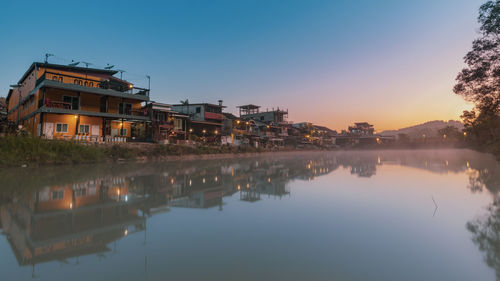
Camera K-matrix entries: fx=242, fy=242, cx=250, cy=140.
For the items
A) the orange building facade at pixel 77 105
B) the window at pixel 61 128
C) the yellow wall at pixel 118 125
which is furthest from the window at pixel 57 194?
the yellow wall at pixel 118 125

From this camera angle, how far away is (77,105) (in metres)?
24.4

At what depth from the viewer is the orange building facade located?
73.4 ft

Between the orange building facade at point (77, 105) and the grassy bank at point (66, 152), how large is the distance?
2.57 m

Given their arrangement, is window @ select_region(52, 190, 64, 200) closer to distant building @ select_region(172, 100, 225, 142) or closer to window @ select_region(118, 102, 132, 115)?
window @ select_region(118, 102, 132, 115)

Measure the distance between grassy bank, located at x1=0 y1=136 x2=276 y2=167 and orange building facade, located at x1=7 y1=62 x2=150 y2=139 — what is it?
101 inches

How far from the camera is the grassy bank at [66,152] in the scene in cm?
1631

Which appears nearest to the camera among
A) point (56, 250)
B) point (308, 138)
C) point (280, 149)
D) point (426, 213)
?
point (56, 250)

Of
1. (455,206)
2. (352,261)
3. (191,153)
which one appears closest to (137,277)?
(352,261)

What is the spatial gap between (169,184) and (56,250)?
6.79m

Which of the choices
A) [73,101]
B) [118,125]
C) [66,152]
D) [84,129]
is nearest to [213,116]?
[118,125]

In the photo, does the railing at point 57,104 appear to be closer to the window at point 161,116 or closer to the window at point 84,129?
the window at point 84,129

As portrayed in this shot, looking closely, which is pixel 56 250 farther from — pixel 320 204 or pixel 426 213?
pixel 426 213

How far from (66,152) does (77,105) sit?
784cm

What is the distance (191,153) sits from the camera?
29688 millimetres
